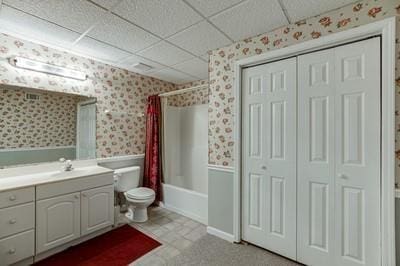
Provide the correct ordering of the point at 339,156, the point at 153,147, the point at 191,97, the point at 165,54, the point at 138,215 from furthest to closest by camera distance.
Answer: the point at 191,97 < the point at 153,147 < the point at 138,215 < the point at 165,54 < the point at 339,156

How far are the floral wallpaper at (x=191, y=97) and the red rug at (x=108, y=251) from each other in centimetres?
244

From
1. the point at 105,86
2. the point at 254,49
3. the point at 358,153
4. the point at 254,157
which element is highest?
the point at 254,49

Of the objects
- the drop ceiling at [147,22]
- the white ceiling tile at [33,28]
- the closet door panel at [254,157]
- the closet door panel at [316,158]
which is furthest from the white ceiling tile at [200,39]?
the white ceiling tile at [33,28]

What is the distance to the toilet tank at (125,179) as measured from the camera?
2809mm

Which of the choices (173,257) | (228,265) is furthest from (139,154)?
(228,265)

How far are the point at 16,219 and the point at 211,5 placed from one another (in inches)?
99.7

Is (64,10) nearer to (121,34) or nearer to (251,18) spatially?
(121,34)

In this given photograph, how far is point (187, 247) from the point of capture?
2.16m

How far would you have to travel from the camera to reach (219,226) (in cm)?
238

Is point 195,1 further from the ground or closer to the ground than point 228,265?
further from the ground

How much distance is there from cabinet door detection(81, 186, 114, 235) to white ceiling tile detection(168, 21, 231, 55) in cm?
197

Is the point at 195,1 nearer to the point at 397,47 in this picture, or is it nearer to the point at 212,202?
the point at 397,47

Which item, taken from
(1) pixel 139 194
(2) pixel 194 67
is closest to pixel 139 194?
(1) pixel 139 194

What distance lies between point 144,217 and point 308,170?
2226 millimetres
